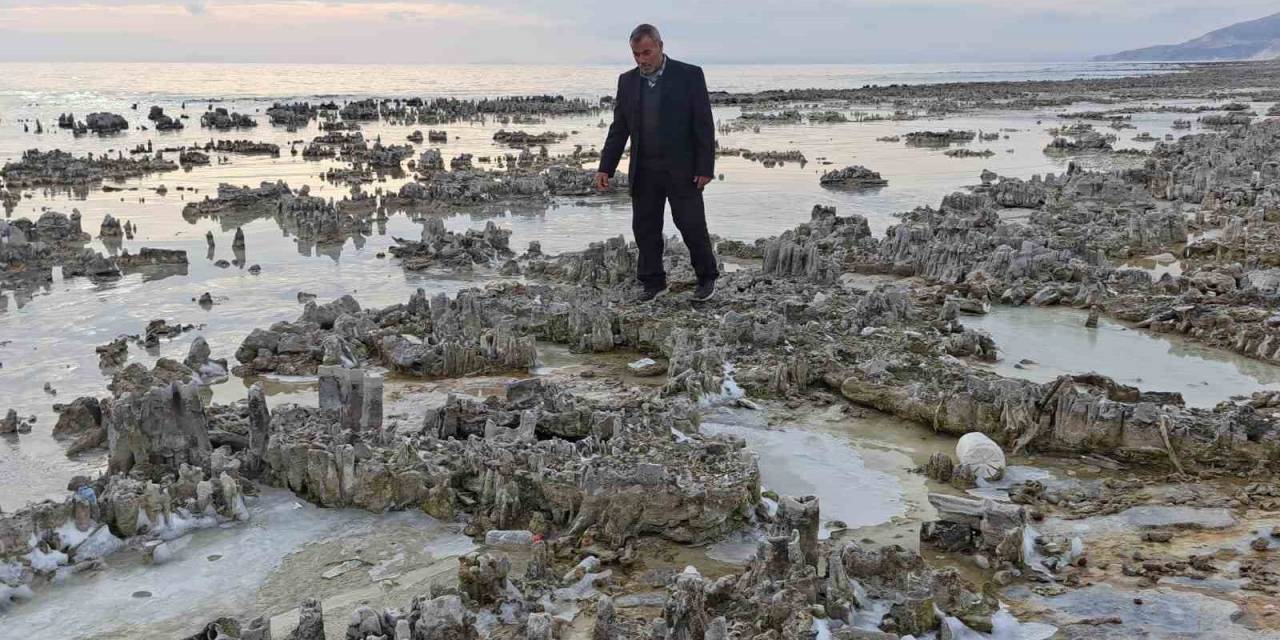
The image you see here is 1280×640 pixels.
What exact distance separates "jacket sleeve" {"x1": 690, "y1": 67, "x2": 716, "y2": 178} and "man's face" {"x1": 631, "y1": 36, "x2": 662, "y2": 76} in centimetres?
34

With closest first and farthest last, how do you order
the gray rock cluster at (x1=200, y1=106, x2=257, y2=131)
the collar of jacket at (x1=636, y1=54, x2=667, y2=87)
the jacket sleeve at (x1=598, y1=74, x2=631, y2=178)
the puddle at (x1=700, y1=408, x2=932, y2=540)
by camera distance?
1. the puddle at (x1=700, y1=408, x2=932, y2=540)
2. the collar of jacket at (x1=636, y1=54, x2=667, y2=87)
3. the jacket sleeve at (x1=598, y1=74, x2=631, y2=178)
4. the gray rock cluster at (x1=200, y1=106, x2=257, y2=131)

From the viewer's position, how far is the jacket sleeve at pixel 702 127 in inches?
309

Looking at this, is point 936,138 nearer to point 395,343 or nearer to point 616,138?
point 616,138

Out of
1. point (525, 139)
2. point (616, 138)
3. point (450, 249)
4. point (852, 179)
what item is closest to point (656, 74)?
point (616, 138)

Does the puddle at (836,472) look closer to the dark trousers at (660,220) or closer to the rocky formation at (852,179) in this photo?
the dark trousers at (660,220)

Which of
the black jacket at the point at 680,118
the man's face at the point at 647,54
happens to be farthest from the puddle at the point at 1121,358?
the man's face at the point at 647,54

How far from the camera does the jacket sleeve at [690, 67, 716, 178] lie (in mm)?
7841

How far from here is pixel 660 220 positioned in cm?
855

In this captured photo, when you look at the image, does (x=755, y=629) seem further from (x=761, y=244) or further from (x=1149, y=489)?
(x=761, y=244)

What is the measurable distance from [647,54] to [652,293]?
2.10 m

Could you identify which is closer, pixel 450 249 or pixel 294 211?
pixel 450 249

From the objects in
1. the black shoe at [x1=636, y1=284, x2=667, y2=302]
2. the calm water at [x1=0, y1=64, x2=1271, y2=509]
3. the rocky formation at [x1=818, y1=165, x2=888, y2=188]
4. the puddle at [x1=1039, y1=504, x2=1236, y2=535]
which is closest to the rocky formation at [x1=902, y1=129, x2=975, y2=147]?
the calm water at [x1=0, y1=64, x2=1271, y2=509]

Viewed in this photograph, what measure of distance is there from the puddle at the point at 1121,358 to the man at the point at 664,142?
253 cm

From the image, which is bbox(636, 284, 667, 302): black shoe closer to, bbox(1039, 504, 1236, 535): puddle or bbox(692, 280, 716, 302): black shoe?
bbox(692, 280, 716, 302): black shoe
